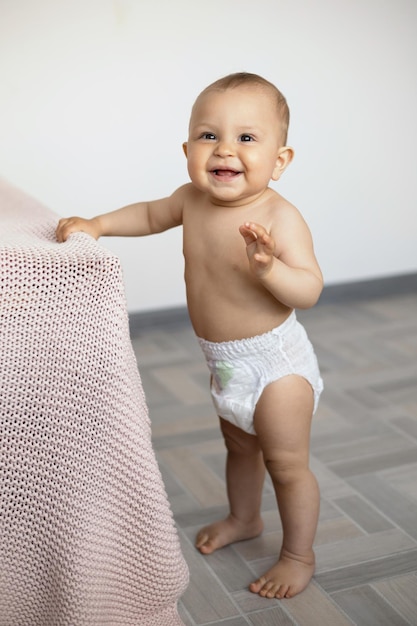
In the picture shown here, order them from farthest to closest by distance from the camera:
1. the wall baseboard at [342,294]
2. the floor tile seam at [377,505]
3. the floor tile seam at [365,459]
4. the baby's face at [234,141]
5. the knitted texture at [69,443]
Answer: the wall baseboard at [342,294] → the floor tile seam at [365,459] → the floor tile seam at [377,505] → the baby's face at [234,141] → the knitted texture at [69,443]

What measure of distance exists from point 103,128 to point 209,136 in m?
1.46

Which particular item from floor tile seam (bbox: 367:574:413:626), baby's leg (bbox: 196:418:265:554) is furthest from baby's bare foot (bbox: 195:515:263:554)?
floor tile seam (bbox: 367:574:413:626)

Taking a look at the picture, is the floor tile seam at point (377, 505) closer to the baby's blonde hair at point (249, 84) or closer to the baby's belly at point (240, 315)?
the baby's belly at point (240, 315)

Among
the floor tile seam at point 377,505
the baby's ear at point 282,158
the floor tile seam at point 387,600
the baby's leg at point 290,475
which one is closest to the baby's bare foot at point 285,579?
the baby's leg at point 290,475

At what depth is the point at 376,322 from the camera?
9.65ft

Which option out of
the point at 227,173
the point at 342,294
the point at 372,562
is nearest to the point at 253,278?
the point at 227,173

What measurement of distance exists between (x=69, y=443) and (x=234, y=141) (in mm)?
545

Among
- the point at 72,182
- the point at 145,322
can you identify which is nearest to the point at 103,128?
the point at 72,182

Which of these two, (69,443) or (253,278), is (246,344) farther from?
(69,443)

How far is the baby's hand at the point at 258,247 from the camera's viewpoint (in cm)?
122

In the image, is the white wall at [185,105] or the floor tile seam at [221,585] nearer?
the floor tile seam at [221,585]

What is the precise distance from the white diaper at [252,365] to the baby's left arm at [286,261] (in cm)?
11

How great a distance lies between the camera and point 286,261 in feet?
4.36

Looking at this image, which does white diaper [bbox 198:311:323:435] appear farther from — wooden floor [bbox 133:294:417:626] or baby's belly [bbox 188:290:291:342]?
wooden floor [bbox 133:294:417:626]
